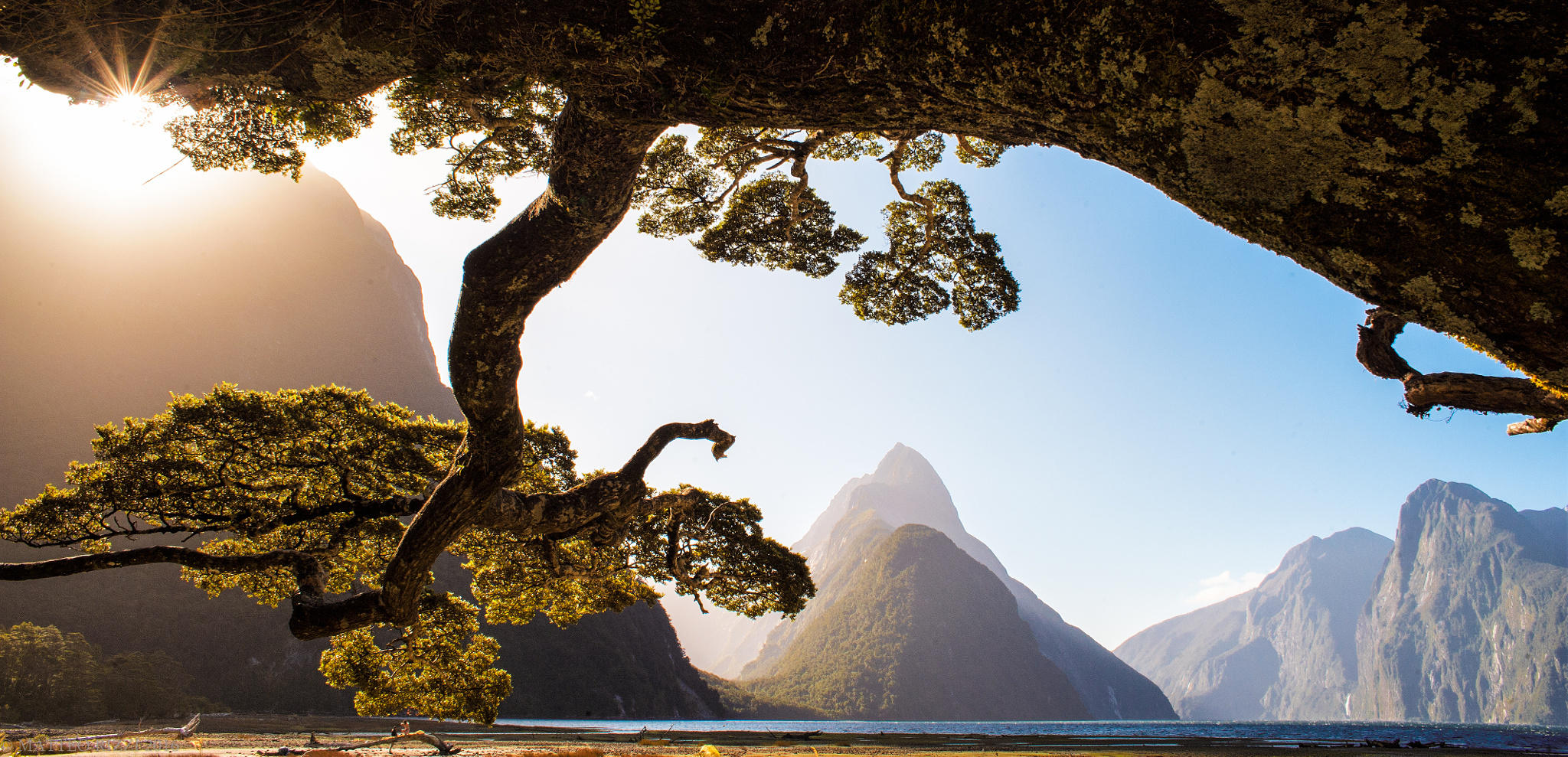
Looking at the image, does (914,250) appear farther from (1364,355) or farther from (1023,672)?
(1023,672)

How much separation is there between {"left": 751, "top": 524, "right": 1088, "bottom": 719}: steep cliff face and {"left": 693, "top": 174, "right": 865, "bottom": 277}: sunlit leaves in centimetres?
16018

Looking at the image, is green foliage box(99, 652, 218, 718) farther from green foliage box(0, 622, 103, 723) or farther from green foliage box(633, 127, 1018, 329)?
green foliage box(633, 127, 1018, 329)

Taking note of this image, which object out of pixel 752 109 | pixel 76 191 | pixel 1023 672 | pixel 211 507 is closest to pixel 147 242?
pixel 76 191

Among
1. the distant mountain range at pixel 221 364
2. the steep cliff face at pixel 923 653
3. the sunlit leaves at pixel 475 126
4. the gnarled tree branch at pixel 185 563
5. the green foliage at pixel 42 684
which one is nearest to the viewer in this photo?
the sunlit leaves at pixel 475 126

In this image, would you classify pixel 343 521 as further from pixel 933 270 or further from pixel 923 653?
pixel 923 653

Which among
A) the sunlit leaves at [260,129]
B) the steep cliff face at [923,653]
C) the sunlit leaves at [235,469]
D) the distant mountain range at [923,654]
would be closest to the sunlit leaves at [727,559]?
the sunlit leaves at [235,469]

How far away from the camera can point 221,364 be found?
110 metres

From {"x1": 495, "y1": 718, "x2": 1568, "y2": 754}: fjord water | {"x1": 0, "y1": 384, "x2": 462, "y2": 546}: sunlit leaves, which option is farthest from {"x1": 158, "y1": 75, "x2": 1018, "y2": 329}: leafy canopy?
{"x1": 495, "y1": 718, "x2": 1568, "y2": 754}: fjord water

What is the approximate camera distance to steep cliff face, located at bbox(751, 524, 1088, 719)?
15575cm

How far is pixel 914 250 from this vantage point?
879 cm

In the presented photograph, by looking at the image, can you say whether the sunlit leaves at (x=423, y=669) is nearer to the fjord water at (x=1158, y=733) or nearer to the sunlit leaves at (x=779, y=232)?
the sunlit leaves at (x=779, y=232)

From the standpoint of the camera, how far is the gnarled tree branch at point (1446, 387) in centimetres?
445

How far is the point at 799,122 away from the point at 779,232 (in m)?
5.21

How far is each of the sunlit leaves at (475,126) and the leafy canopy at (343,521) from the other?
11.1ft
